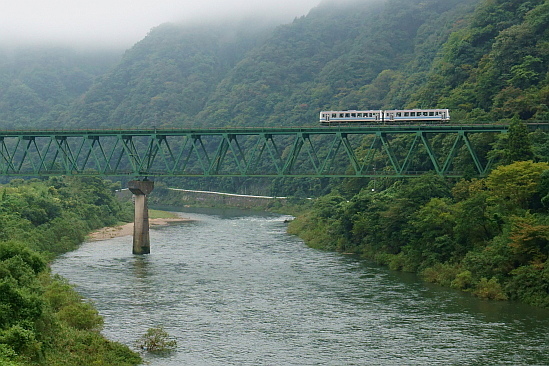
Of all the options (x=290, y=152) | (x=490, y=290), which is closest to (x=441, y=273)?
(x=490, y=290)

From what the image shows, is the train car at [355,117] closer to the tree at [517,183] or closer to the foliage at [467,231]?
the foliage at [467,231]

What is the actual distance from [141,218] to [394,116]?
1048 inches

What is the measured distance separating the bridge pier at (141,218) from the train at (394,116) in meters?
19.2

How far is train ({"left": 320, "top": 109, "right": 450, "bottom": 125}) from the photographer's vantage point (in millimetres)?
71625

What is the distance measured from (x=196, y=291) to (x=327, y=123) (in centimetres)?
2928

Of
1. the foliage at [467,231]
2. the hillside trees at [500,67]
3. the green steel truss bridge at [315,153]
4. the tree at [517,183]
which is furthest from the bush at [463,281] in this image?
the hillside trees at [500,67]

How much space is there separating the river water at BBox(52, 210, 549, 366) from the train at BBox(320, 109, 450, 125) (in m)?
13.7

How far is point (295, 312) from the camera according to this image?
45.4 meters

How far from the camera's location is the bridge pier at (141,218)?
234 ft

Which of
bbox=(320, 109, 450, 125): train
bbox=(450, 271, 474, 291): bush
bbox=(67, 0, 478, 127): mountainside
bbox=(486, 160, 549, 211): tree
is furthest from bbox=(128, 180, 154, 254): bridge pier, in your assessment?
bbox=(67, 0, 478, 127): mountainside

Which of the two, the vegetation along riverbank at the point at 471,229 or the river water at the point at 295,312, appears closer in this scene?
the river water at the point at 295,312

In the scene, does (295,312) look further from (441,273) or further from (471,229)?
(471,229)

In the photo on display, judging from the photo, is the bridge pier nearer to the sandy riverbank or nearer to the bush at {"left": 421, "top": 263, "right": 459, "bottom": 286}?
the sandy riverbank

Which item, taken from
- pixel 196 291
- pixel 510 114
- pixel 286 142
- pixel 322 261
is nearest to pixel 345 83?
pixel 286 142
